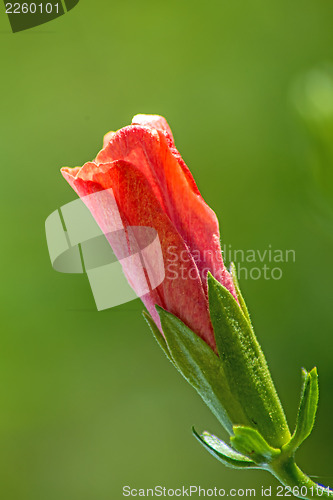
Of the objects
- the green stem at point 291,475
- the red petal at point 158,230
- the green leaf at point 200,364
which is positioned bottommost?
the green stem at point 291,475

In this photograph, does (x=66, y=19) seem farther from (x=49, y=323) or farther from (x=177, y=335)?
(x=177, y=335)

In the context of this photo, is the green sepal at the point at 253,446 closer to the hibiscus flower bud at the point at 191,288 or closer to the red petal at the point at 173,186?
the hibiscus flower bud at the point at 191,288

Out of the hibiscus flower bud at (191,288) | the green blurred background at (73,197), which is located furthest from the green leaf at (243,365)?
the green blurred background at (73,197)

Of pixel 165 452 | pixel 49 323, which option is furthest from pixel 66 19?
pixel 165 452

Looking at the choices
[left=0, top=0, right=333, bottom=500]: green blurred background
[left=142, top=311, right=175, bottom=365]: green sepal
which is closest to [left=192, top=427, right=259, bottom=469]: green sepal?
[left=142, top=311, right=175, bottom=365]: green sepal

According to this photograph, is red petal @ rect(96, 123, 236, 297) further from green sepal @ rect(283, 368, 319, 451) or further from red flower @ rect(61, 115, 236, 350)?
green sepal @ rect(283, 368, 319, 451)
